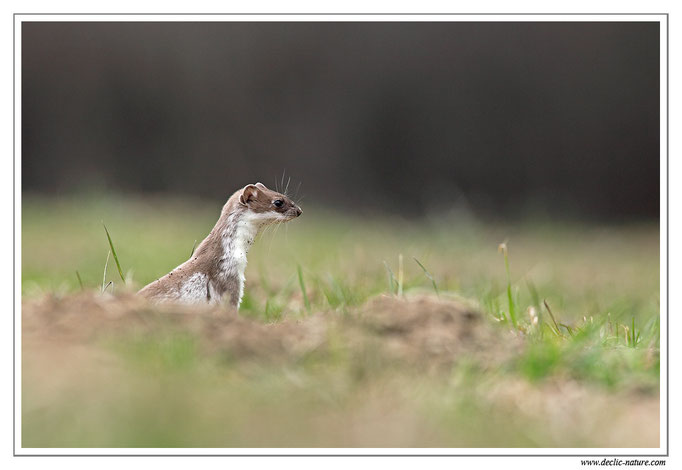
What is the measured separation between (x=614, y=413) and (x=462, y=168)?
8.37 metres

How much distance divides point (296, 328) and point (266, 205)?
3.53 ft

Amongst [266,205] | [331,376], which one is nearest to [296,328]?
[331,376]

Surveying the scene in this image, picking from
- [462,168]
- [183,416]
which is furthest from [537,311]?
[462,168]

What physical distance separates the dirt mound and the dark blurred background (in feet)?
22.8

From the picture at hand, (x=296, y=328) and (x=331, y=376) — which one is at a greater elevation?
(x=296, y=328)

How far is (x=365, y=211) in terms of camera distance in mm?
10047

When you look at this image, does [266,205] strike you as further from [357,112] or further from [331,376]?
[357,112]

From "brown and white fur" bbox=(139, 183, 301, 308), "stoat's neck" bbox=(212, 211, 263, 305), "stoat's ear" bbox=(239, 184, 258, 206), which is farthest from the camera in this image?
"stoat's ear" bbox=(239, 184, 258, 206)

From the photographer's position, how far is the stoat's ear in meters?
3.85

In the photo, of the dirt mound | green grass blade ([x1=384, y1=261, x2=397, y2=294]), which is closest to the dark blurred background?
green grass blade ([x1=384, y1=261, x2=397, y2=294])

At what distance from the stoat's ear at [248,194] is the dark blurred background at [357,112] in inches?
243

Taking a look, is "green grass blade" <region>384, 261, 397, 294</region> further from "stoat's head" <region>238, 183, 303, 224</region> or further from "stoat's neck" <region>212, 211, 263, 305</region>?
"stoat's neck" <region>212, 211, 263, 305</region>

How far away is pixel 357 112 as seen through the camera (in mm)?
10695
